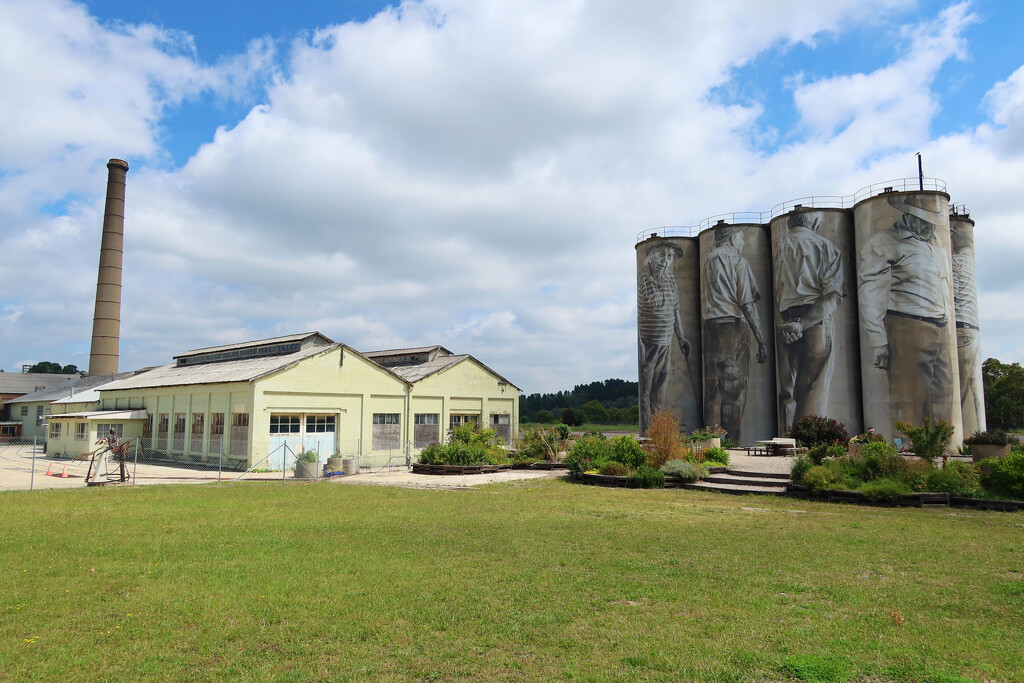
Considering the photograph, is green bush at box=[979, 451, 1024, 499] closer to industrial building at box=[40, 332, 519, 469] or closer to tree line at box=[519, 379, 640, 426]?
industrial building at box=[40, 332, 519, 469]

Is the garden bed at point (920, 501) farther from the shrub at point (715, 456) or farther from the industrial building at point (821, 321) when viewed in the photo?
the industrial building at point (821, 321)

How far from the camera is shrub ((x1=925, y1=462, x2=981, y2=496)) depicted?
16062 millimetres

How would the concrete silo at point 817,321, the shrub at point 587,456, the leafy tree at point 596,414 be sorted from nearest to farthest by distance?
the shrub at point 587,456 → the concrete silo at point 817,321 → the leafy tree at point 596,414

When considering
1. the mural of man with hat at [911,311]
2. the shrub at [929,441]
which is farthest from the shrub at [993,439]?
the mural of man with hat at [911,311]

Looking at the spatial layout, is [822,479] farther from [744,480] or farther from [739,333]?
[739,333]

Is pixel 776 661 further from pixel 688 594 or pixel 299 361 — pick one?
pixel 299 361

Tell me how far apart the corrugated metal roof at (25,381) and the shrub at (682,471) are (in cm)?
7357

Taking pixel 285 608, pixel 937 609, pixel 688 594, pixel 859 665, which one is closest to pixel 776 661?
pixel 859 665

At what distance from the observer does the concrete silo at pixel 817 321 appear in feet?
119

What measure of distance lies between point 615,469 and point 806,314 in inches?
902

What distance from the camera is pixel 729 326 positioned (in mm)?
41000

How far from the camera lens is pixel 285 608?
7.21 metres

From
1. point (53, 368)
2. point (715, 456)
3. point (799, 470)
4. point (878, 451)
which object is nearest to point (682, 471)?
point (799, 470)

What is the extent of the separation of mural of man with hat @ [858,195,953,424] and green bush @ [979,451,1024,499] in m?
19.4
